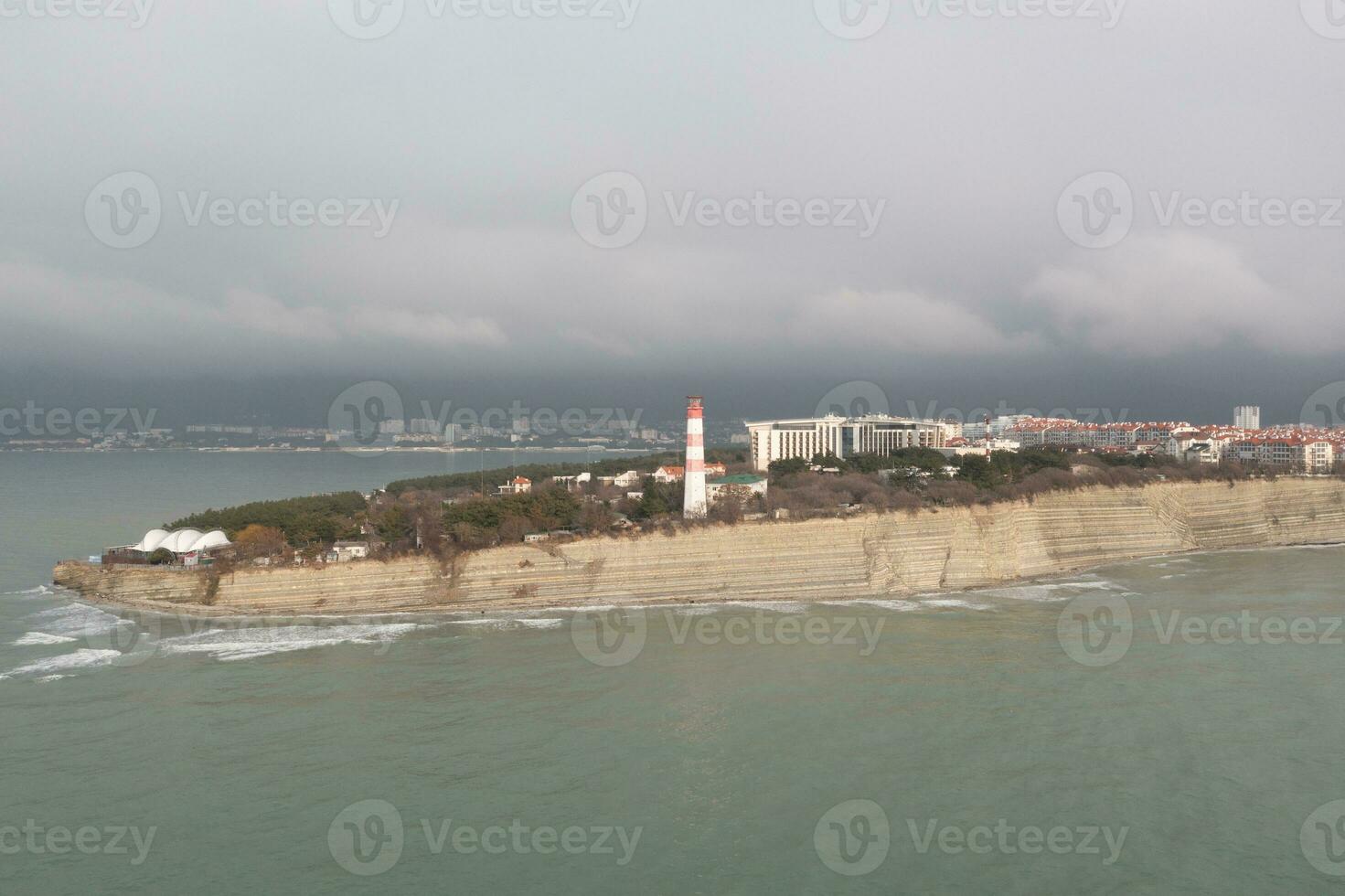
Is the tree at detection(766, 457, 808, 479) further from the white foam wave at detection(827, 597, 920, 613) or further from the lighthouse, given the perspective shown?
the white foam wave at detection(827, 597, 920, 613)

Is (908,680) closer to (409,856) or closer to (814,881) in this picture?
(814,881)

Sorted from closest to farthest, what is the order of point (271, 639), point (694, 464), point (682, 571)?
point (271, 639)
point (682, 571)
point (694, 464)

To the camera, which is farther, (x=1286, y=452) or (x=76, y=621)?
(x=1286, y=452)

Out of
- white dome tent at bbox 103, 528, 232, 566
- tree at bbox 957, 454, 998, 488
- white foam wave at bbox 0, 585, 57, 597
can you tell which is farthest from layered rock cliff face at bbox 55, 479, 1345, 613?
tree at bbox 957, 454, 998, 488

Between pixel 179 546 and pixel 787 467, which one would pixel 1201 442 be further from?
pixel 179 546

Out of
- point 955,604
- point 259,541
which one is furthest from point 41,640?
point 955,604

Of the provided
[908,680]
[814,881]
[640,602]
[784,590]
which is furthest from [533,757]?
[784,590]

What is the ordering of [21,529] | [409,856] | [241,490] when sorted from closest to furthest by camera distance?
1. [409,856]
2. [21,529]
3. [241,490]
